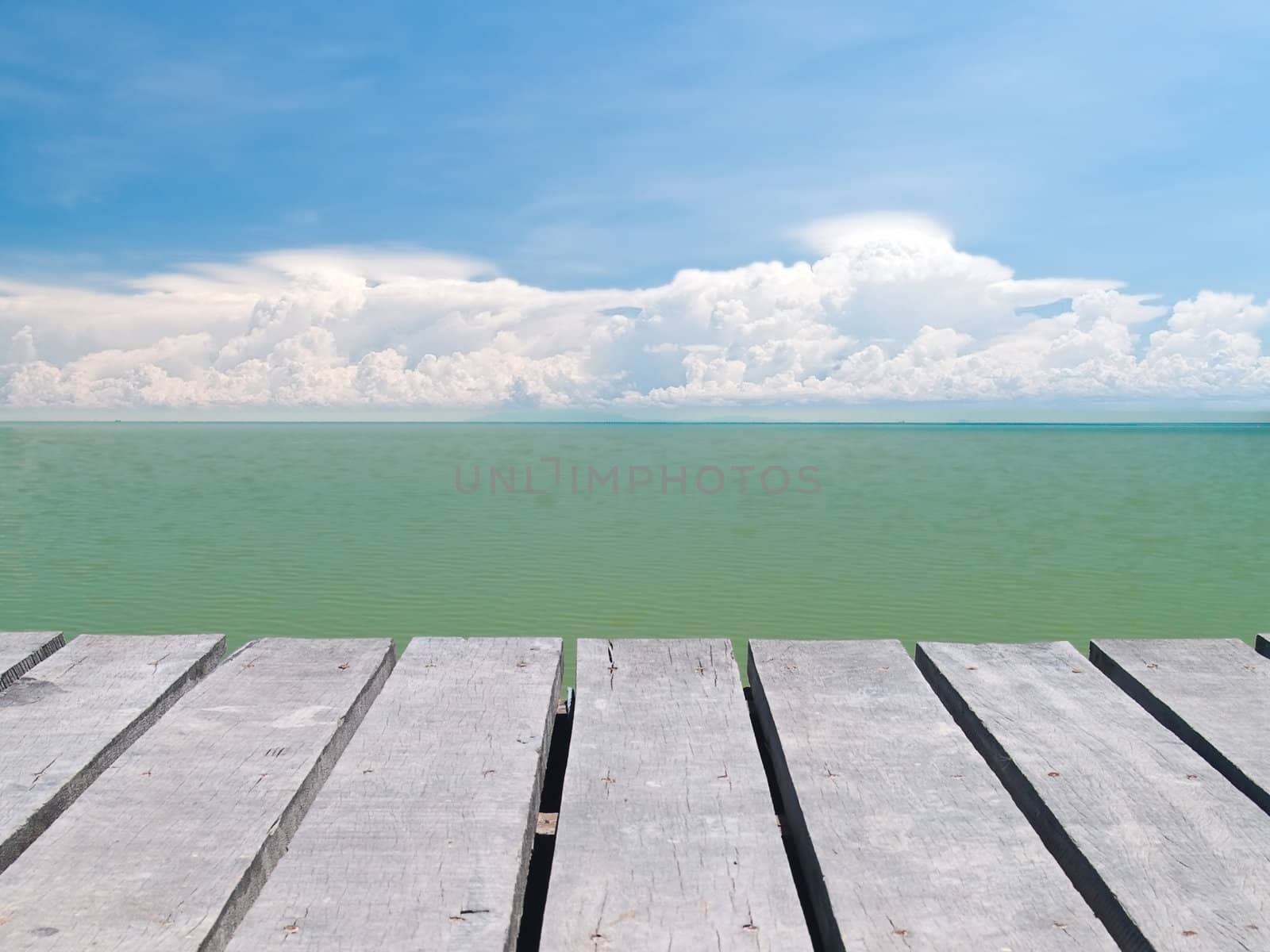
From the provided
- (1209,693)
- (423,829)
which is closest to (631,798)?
(423,829)

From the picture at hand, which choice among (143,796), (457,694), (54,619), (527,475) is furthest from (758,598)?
(527,475)

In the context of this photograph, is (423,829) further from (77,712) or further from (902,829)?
(77,712)

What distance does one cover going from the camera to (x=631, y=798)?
2318 mm

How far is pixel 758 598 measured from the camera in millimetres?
10469

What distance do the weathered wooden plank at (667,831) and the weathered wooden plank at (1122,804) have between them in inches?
24.8

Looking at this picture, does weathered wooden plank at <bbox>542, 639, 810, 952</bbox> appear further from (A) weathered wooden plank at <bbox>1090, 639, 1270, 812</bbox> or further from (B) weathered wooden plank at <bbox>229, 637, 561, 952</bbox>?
(A) weathered wooden plank at <bbox>1090, 639, 1270, 812</bbox>

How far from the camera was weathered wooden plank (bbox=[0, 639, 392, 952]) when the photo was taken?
1.86m

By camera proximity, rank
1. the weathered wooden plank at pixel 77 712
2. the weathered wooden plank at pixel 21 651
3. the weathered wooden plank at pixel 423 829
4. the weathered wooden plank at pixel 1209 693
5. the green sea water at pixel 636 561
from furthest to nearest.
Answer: the green sea water at pixel 636 561 → the weathered wooden plank at pixel 21 651 → the weathered wooden plank at pixel 1209 693 → the weathered wooden plank at pixel 77 712 → the weathered wooden plank at pixel 423 829

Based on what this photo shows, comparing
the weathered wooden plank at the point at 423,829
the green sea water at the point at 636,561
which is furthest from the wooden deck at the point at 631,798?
the green sea water at the point at 636,561

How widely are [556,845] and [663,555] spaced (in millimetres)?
11274

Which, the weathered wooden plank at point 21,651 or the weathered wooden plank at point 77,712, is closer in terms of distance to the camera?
the weathered wooden plank at point 77,712

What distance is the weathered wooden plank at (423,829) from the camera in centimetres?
184

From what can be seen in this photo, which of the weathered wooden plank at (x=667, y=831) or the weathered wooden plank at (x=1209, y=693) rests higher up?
the weathered wooden plank at (x=1209, y=693)

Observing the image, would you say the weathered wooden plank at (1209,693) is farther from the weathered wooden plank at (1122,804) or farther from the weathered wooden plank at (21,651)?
the weathered wooden plank at (21,651)
